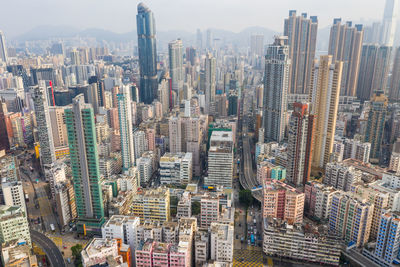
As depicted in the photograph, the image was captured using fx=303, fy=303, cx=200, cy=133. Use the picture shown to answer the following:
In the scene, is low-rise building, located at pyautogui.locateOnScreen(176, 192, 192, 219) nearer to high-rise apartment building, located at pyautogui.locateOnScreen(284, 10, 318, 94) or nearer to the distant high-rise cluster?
the distant high-rise cluster

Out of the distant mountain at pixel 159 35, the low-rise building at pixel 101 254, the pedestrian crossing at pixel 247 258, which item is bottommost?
the pedestrian crossing at pixel 247 258

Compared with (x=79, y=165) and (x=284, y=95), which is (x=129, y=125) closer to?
(x=79, y=165)

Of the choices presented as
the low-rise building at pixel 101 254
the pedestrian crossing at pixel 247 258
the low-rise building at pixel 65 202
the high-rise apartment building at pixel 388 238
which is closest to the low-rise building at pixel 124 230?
the low-rise building at pixel 101 254

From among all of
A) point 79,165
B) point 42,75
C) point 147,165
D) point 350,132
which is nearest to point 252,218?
point 147,165

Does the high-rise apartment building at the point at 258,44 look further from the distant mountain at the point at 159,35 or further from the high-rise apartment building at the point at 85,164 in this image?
the high-rise apartment building at the point at 85,164

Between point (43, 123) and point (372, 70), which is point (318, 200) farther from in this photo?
point (372, 70)
